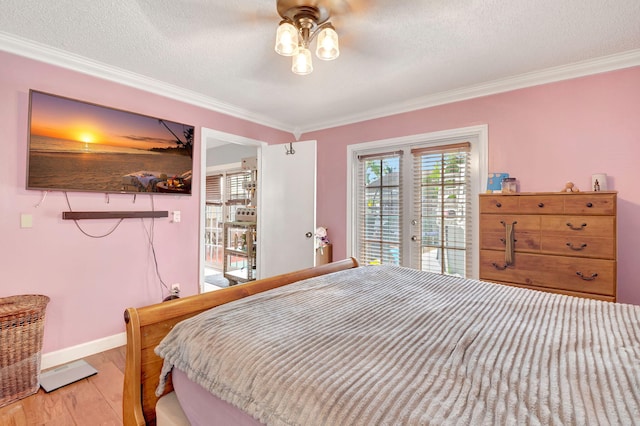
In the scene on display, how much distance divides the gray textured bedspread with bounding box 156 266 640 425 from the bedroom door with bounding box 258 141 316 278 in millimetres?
2109

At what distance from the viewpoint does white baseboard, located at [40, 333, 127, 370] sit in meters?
2.32

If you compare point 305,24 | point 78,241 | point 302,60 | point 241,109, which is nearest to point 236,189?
point 241,109

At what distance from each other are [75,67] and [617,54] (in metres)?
4.46

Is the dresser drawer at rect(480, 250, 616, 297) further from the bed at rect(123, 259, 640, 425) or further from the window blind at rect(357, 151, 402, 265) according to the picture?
the window blind at rect(357, 151, 402, 265)

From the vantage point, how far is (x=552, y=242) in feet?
7.23

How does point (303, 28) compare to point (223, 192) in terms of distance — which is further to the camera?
point (223, 192)

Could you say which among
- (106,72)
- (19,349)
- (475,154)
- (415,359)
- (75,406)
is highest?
(106,72)

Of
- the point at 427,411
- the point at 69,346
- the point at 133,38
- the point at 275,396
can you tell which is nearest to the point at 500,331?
the point at 427,411

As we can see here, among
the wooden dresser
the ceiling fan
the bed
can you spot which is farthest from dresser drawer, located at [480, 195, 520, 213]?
the ceiling fan

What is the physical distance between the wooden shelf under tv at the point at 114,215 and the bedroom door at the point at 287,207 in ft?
4.22

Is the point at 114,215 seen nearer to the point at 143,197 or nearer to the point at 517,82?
the point at 143,197

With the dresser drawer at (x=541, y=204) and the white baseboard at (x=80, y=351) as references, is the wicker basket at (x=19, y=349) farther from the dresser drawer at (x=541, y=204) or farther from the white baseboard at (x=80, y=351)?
the dresser drawer at (x=541, y=204)

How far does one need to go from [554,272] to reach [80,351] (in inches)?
153

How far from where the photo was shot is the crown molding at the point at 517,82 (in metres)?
2.37
